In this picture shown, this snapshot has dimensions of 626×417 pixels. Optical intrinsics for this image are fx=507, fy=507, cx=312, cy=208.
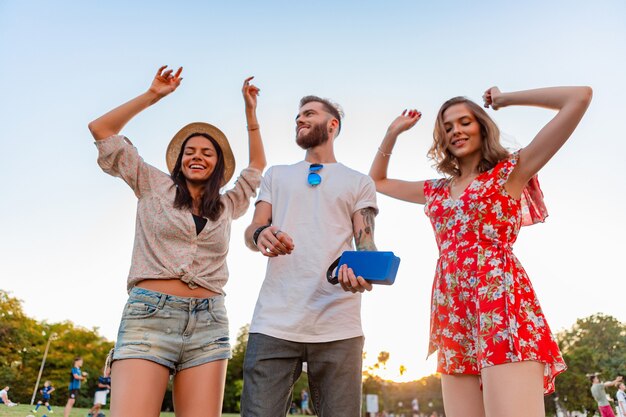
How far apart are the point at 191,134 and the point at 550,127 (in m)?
2.63

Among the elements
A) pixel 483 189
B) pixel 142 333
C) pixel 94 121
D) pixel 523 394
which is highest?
pixel 94 121

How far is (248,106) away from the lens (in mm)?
4348

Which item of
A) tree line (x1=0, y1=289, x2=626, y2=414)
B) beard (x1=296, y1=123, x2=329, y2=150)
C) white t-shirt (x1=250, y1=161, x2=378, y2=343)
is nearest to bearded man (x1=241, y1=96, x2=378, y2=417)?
white t-shirt (x1=250, y1=161, x2=378, y2=343)

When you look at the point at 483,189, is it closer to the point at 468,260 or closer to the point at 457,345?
the point at 468,260

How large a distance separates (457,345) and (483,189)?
1.02m

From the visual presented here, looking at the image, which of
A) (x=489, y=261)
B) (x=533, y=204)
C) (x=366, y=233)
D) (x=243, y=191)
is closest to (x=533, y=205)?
(x=533, y=204)

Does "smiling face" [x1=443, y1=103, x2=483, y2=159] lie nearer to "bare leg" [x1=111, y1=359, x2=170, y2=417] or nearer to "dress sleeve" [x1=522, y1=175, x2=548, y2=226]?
"dress sleeve" [x1=522, y1=175, x2=548, y2=226]

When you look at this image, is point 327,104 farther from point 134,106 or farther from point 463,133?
point 134,106

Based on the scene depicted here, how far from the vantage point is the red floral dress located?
2867mm

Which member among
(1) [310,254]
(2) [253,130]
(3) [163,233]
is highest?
(2) [253,130]

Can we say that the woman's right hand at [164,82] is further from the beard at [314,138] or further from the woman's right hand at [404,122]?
the woman's right hand at [404,122]

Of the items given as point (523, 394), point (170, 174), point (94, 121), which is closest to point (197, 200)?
point (170, 174)

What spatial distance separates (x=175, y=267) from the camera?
133 inches

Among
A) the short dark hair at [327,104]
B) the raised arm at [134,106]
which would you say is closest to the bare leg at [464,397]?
the short dark hair at [327,104]
